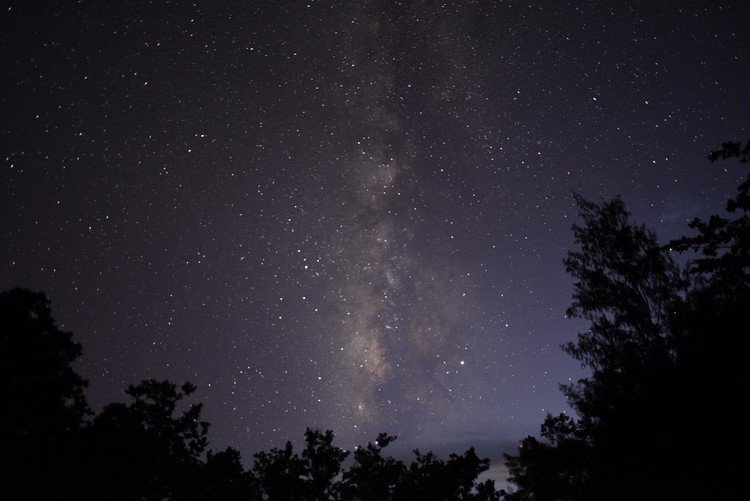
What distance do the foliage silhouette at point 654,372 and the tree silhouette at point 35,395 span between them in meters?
17.0

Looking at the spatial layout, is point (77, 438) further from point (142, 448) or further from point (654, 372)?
point (654, 372)

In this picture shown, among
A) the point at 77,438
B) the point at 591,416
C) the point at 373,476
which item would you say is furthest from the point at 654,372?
the point at 77,438

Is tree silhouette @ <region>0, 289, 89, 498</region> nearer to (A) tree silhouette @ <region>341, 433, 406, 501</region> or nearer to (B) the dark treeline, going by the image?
(B) the dark treeline

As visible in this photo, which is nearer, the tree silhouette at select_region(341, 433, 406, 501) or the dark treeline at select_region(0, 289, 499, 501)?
the dark treeline at select_region(0, 289, 499, 501)

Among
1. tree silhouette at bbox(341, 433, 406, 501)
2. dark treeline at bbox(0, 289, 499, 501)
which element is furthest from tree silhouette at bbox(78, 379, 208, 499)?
tree silhouette at bbox(341, 433, 406, 501)

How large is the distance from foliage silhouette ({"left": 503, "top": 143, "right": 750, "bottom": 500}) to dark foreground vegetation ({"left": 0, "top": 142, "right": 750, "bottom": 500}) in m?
0.04

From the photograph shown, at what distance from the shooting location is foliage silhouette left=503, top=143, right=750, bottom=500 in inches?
477

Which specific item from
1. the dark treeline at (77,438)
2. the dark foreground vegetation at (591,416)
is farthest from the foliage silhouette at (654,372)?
the dark treeline at (77,438)

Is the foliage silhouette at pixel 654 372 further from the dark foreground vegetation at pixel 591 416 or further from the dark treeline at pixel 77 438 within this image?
the dark treeline at pixel 77 438

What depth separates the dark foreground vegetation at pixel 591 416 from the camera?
1252 cm

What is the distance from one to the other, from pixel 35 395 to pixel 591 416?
20.3 metres

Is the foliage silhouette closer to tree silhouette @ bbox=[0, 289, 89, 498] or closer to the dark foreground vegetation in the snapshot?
the dark foreground vegetation

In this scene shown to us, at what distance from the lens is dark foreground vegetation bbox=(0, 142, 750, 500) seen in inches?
493

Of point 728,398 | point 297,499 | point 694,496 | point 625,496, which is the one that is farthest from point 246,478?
point 728,398
